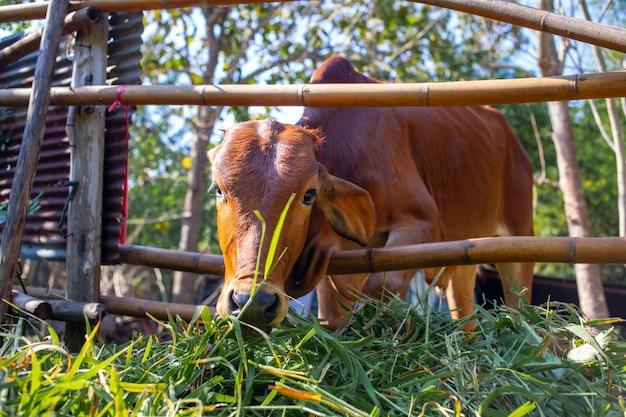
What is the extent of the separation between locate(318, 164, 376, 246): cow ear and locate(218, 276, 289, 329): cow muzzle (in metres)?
0.88

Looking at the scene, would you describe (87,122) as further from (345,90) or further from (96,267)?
(345,90)

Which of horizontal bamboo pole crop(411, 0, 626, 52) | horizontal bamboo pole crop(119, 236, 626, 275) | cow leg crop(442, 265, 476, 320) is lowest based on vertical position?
cow leg crop(442, 265, 476, 320)

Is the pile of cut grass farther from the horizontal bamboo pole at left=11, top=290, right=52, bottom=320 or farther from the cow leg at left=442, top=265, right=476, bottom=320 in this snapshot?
the cow leg at left=442, top=265, right=476, bottom=320

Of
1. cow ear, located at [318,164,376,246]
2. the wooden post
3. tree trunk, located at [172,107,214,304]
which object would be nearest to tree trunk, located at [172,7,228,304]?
tree trunk, located at [172,107,214,304]

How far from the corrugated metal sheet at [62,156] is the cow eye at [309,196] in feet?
3.51

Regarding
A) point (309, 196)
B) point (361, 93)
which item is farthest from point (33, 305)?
point (361, 93)

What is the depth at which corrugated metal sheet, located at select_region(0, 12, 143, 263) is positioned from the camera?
3475 millimetres

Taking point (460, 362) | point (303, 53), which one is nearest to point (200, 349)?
point (460, 362)

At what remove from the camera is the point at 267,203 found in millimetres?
2629

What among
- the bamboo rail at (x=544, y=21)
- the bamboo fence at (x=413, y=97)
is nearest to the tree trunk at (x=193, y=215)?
the bamboo fence at (x=413, y=97)

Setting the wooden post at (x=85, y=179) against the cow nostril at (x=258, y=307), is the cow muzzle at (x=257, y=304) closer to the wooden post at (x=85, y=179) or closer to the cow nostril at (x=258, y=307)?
the cow nostril at (x=258, y=307)

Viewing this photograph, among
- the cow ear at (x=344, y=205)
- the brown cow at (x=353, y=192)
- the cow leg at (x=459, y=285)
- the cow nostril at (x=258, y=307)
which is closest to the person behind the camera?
the cow nostril at (x=258, y=307)

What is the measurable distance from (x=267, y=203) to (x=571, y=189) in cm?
366

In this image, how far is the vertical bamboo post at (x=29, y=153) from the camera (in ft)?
9.26
